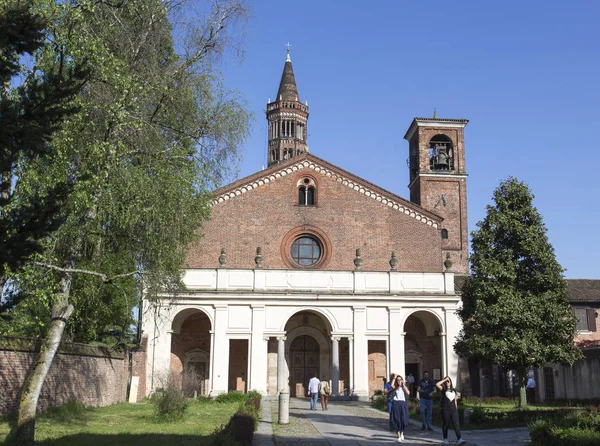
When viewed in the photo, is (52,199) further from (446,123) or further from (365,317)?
(446,123)

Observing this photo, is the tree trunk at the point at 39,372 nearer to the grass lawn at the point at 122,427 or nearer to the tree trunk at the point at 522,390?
the grass lawn at the point at 122,427

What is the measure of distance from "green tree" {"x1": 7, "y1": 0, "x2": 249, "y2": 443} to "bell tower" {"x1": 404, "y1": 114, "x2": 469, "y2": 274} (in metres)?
21.0

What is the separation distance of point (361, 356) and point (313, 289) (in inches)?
144

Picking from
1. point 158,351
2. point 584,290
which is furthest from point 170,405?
point 584,290

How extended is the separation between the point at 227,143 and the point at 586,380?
765 inches

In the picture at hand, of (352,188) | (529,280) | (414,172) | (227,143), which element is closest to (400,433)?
(227,143)

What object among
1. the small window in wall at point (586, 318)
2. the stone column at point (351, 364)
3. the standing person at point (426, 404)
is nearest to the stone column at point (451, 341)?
the stone column at point (351, 364)

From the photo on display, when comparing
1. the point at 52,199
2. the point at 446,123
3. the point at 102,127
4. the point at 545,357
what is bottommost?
the point at 545,357

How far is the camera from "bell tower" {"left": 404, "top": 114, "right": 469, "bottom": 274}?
3625cm

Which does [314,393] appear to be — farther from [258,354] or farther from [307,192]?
[307,192]

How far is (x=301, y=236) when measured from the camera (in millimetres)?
32844

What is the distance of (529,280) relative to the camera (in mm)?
22516

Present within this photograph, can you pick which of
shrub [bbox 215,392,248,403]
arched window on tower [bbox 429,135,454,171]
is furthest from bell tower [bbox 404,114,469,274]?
shrub [bbox 215,392,248,403]

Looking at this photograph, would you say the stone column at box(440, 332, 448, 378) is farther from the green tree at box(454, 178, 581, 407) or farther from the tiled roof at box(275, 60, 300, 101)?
the tiled roof at box(275, 60, 300, 101)
